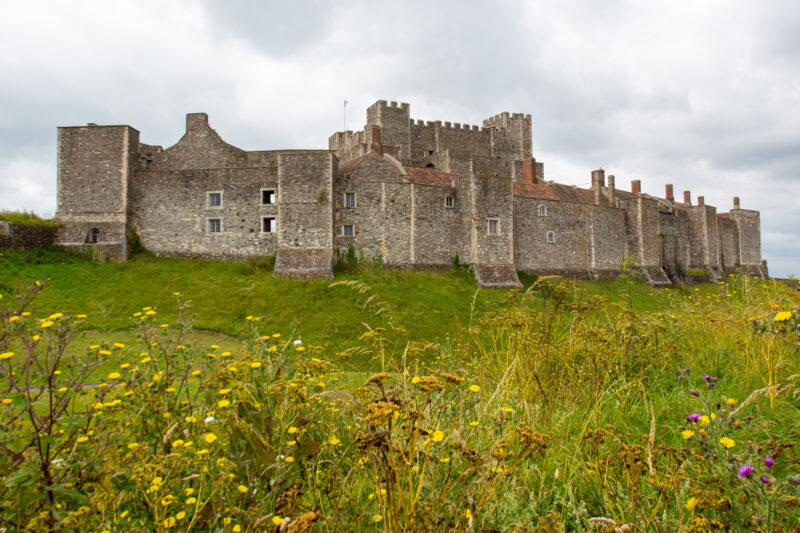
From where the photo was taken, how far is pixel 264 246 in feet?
81.5

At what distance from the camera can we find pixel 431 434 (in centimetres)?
271

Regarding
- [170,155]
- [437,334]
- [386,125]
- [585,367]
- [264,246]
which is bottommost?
[437,334]

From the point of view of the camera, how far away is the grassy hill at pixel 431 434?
241 centimetres

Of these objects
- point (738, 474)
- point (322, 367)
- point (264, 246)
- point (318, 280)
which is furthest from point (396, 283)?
point (738, 474)

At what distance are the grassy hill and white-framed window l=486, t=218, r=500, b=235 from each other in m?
19.9

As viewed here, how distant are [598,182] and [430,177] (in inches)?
674

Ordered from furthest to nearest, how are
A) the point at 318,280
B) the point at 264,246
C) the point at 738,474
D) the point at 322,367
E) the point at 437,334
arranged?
the point at 264,246
the point at 318,280
the point at 437,334
the point at 322,367
the point at 738,474

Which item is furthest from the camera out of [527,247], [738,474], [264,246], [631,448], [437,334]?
[527,247]

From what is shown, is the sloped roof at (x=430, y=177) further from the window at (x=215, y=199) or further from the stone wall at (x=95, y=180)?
the stone wall at (x=95, y=180)

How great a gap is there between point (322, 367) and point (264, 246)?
22.3 metres

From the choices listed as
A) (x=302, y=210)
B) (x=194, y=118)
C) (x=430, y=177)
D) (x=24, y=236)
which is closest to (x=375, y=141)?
(x=430, y=177)

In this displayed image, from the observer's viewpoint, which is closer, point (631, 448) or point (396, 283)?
point (631, 448)

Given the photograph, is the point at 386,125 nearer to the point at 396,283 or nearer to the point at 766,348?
the point at 396,283

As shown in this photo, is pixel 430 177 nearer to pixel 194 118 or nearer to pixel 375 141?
pixel 375 141
